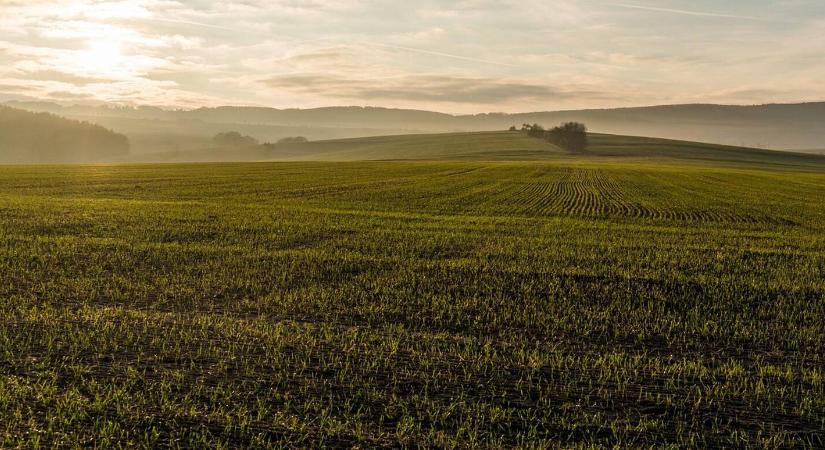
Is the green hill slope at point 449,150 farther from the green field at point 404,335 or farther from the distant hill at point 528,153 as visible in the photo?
the green field at point 404,335

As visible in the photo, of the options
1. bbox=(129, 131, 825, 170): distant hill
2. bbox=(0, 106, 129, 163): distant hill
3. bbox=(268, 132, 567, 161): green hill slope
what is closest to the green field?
bbox=(129, 131, 825, 170): distant hill

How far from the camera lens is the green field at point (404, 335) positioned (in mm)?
6930

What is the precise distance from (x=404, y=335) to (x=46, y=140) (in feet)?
562

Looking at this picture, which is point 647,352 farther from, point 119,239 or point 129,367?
point 119,239

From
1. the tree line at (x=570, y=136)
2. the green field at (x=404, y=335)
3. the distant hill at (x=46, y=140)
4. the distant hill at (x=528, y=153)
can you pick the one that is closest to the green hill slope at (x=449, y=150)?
the distant hill at (x=528, y=153)

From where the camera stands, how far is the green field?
6.93m

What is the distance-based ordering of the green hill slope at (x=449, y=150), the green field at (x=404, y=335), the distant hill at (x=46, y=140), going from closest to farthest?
the green field at (x=404, y=335) < the green hill slope at (x=449, y=150) < the distant hill at (x=46, y=140)

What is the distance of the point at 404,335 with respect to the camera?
33.5 ft

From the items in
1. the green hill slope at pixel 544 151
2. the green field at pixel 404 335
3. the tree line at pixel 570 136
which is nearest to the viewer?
the green field at pixel 404 335

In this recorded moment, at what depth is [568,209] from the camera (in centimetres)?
3189

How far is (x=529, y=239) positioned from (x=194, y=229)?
476 inches

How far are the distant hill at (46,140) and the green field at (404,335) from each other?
150m

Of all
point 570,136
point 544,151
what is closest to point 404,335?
point 544,151

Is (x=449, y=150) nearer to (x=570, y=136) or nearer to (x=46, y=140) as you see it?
(x=570, y=136)
